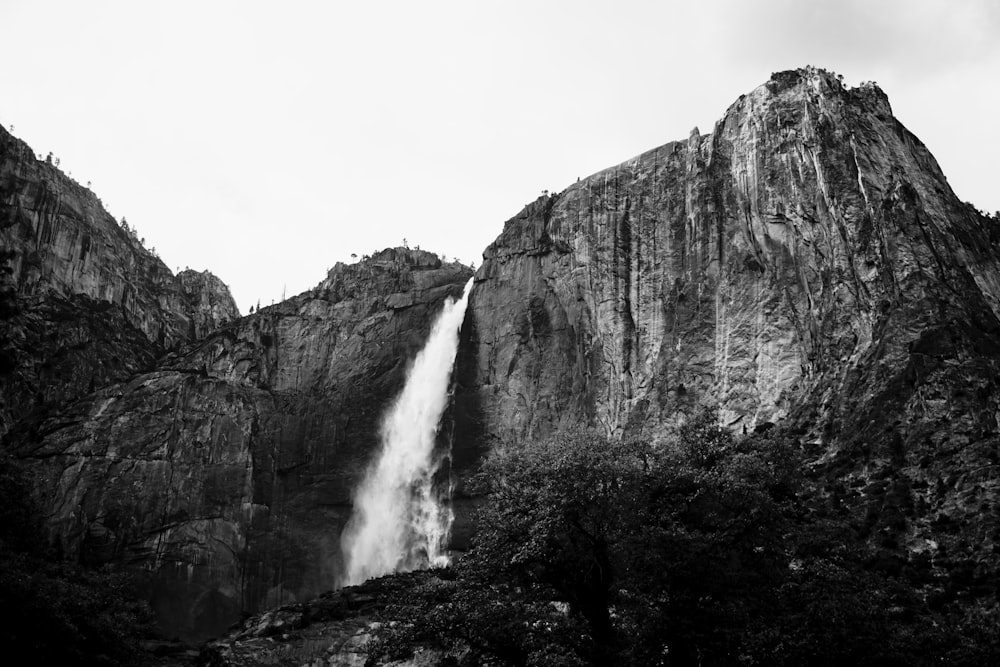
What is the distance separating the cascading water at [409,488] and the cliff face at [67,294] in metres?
28.5

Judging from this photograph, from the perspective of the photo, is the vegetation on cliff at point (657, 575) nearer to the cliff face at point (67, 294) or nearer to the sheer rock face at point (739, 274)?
the sheer rock face at point (739, 274)

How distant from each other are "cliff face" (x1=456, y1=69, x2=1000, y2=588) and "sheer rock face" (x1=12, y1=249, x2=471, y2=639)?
12102 millimetres

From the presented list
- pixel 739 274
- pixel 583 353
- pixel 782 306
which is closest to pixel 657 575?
pixel 782 306

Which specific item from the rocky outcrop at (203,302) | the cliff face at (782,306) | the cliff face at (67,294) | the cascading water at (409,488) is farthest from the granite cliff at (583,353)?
the rocky outcrop at (203,302)

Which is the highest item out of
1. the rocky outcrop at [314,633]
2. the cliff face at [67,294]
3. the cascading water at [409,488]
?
the cliff face at [67,294]

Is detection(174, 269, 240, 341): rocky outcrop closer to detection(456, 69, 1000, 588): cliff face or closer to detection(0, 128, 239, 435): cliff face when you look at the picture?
detection(0, 128, 239, 435): cliff face

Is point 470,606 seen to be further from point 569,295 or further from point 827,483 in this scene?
point 569,295

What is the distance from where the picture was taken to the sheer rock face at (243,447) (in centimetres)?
7719

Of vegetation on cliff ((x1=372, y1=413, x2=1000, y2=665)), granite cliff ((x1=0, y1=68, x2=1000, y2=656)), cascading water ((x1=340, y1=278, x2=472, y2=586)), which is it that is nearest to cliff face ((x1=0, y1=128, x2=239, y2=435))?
granite cliff ((x1=0, y1=68, x2=1000, y2=656))

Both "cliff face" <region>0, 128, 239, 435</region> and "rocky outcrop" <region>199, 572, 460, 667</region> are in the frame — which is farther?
"cliff face" <region>0, 128, 239, 435</region>

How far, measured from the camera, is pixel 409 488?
266 feet

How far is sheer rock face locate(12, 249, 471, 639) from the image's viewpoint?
77188mm

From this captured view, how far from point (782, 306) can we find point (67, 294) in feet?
230

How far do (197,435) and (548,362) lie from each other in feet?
109
